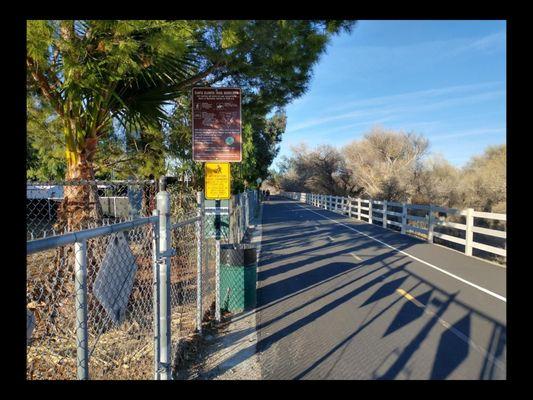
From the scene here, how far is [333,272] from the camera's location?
9.09m

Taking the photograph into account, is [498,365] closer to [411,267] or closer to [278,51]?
[278,51]

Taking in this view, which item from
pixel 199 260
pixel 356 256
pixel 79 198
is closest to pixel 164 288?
pixel 199 260

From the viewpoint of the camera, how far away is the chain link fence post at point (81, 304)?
7.64 feet

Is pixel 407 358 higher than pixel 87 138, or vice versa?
pixel 87 138

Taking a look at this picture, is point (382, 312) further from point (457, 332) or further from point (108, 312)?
point (108, 312)

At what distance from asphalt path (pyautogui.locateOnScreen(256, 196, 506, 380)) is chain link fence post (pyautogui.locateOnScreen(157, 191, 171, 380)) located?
121cm

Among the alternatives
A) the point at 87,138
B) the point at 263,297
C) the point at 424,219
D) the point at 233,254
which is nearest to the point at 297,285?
the point at 263,297

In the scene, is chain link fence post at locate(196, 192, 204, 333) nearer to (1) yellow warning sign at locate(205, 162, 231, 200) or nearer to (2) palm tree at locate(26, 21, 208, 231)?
(1) yellow warning sign at locate(205, 162, 231, 200)

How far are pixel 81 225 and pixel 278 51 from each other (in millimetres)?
3623

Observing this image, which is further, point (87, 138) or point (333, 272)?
point (333, 272)

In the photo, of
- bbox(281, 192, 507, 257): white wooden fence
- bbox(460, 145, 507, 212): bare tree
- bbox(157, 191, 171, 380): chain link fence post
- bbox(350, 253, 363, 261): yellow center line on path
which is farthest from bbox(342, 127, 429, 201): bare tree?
bbox(157, 191, 171, 380): chain link fence post

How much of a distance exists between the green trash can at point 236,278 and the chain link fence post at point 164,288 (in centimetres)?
275

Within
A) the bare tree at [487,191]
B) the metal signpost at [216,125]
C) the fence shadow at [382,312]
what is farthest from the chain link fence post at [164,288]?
the bare tree at [487,191]

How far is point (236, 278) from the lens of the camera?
245 inches
